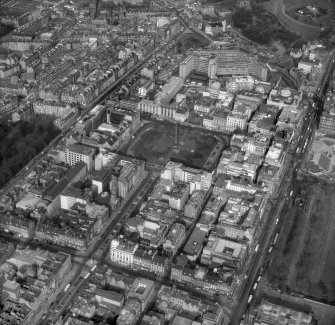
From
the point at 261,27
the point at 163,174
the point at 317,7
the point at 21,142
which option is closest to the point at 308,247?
the point at 163,174

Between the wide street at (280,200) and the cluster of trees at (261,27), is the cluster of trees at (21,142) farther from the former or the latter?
the cluster of trees at (261,27)

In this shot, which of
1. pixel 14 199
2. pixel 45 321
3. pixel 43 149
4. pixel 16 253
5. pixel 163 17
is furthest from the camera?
pixel 163 17

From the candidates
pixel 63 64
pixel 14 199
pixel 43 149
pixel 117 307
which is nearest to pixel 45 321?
pixel 117 307

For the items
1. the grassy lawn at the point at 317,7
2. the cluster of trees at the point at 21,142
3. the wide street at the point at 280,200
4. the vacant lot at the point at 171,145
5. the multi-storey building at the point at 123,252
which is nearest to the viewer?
the wide street at the point at 280,200

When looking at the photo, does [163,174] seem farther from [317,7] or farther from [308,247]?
[317,7]

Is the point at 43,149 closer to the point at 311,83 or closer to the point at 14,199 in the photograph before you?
the point at 14,199

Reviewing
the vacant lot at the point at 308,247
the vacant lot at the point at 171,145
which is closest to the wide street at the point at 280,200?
the vacant lot at the point at 308,247
